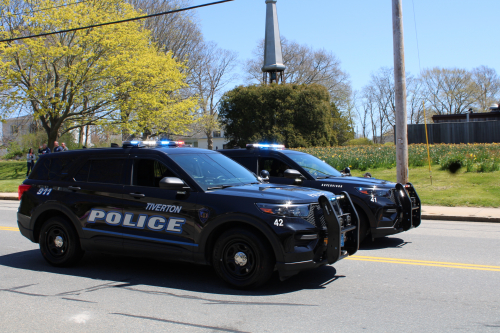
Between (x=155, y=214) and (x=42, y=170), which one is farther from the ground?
(x=42, y=170)

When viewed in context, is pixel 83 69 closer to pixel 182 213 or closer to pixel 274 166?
pixel 274 166

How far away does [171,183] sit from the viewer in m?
5.59

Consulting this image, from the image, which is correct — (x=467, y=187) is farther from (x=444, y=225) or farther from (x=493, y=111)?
(x=493, y=111)

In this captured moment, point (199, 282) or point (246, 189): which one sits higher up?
Result: point (246, 189)

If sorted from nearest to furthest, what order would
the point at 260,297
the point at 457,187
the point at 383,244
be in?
the point at 260,297 < the point at 383,244 < the point at 457,187

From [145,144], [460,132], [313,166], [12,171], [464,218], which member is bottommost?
[464,218]

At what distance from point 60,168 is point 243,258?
3410mm

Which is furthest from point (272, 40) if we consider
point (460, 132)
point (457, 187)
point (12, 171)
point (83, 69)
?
point (457, 187)

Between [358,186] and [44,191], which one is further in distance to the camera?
[358,186]

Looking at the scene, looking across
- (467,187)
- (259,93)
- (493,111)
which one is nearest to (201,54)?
(259,93)

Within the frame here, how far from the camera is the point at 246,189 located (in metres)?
5.85

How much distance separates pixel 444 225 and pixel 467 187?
635 cm

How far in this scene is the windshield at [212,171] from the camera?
19.9 feet

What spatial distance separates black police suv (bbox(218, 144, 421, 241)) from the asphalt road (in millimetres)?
544
